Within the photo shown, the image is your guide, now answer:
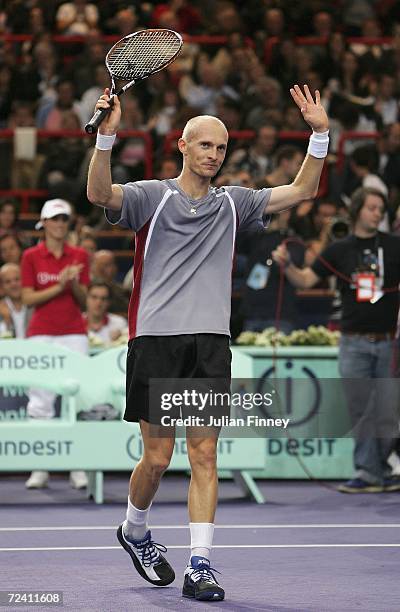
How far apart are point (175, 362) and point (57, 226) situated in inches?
172

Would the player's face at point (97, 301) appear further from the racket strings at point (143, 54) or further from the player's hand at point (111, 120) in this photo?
Answer: the player's hand at point (111, 120)

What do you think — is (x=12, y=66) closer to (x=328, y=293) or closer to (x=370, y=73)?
(x=370, y=73)

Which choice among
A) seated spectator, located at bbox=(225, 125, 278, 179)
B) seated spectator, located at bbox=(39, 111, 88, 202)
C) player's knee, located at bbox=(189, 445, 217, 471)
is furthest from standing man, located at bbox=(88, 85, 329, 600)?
seated spectator, located at bbox=(39, 111, 88, 202)

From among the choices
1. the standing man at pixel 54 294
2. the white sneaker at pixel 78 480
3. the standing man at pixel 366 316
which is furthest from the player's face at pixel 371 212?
the white sneaker at pixel 78 480

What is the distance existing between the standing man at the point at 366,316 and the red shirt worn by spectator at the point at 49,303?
164cm

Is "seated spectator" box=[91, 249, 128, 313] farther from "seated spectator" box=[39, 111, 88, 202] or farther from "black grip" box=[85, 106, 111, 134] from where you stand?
"black grip" box=[85, 106, 111, 134]

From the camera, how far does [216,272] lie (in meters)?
6.42

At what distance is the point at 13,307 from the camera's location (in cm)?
1143

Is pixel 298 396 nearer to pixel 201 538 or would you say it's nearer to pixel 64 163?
pixel 201 538

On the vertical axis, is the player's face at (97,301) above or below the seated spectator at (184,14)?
below

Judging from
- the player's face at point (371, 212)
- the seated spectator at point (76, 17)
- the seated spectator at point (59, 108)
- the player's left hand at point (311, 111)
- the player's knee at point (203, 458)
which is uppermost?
the seated spectator at point (76, 17)

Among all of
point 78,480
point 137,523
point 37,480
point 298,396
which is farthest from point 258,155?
point 137,523

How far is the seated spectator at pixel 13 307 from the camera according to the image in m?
11.4

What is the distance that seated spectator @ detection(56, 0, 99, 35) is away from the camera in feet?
61.4
